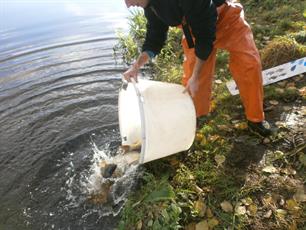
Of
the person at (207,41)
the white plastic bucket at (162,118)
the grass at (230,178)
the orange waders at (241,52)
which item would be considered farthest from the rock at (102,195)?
the orange waders at (241,52)

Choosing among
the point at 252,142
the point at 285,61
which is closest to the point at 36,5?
the point at 285,61

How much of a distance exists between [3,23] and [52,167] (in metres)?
8.43

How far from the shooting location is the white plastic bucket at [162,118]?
2.55 m

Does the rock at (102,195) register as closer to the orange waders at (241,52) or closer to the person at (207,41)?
the person at (207,41)

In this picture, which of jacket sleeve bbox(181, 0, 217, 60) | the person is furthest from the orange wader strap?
jacket sleeve bbox(181, 0, 217, 60)

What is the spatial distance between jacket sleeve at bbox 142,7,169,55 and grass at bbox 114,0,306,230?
1.03 m

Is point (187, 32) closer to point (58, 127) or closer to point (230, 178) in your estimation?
point (230, 178)

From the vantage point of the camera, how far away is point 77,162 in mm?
3695

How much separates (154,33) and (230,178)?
4.89 feet

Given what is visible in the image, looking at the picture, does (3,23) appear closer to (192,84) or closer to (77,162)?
(77,162)

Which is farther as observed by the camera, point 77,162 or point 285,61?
point 285,61

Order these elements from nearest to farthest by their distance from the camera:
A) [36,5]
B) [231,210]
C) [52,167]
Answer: [231,210] → [52,167] → [36,5]

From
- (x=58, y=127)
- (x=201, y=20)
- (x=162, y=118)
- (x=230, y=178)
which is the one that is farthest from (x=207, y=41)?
(x=58, y=127)

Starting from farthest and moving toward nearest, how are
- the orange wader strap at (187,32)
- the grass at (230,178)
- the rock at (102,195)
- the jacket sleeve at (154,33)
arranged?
the rock at (102,195) < the jacket sleeve at (154,33) < the orange wader strap at (187,32) < the grass at (230,178)
